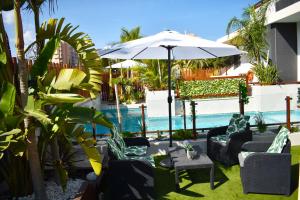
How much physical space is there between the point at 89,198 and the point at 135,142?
2.24 metres

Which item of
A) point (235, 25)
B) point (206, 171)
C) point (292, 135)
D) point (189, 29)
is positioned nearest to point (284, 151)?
point (206, 171)

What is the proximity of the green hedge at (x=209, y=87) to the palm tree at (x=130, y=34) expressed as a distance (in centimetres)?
1278

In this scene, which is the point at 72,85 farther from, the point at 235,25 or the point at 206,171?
the point at 235,25

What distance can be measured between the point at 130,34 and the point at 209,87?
46.9 ft

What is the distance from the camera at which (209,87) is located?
15430 millimetres

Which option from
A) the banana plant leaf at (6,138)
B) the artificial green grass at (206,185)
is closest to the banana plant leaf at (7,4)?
the banana plant leaf at (6,138)

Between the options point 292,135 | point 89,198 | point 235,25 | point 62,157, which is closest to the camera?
point 89,198

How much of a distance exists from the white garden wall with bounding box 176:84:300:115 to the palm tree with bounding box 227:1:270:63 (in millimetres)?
2810

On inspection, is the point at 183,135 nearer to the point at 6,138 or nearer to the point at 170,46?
the point at 170,46

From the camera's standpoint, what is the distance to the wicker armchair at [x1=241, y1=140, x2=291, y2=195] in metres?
4.67

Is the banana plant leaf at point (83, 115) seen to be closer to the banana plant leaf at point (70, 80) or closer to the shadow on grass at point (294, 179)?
the banana plant leaf at point (70, 80)

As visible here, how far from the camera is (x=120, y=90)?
18812mm

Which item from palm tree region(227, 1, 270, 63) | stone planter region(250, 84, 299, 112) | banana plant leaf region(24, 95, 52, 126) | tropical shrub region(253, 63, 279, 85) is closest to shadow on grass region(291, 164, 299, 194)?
banana plant leaf region(24, 95, 52, 126)

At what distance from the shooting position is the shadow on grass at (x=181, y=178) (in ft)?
16.9
